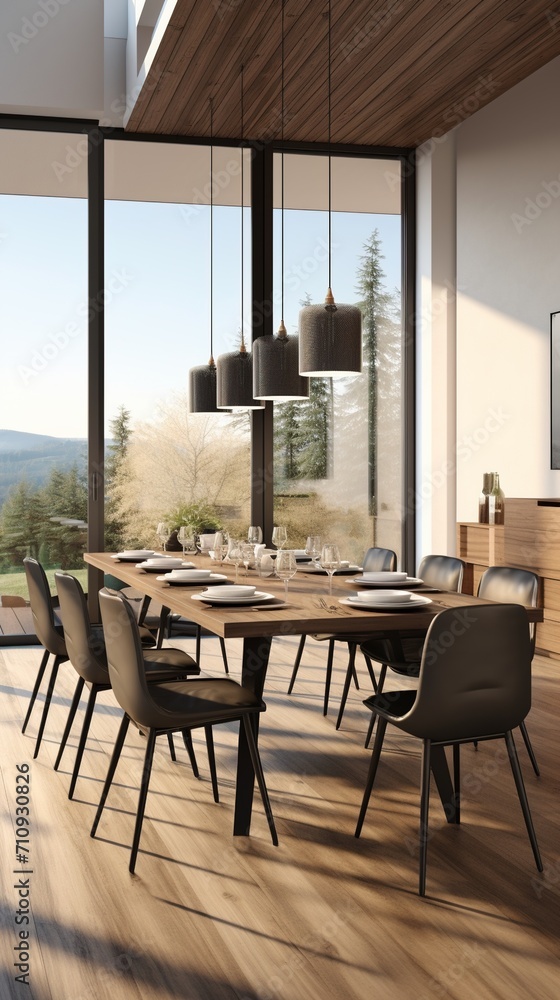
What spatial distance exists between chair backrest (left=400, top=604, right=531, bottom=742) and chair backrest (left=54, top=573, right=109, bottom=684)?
120cm

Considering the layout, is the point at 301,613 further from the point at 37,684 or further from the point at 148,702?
the point at 37,684

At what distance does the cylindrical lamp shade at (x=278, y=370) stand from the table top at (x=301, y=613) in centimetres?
80

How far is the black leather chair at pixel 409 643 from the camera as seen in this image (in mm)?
3652

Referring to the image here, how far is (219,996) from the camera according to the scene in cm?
212

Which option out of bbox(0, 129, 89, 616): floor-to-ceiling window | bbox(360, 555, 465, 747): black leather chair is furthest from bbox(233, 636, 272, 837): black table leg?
bbox(0, 129, 89, 616): floor-to-ceiling window

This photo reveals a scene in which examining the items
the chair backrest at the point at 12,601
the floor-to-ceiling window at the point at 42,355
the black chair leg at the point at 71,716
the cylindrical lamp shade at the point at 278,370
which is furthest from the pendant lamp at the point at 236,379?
the chair backrest at the point at 12,601

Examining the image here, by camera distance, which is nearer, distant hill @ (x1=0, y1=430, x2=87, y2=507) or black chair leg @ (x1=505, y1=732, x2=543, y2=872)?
black chair leg @ (x1=505, y1=732, x2=543, y2=872)

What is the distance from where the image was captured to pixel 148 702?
2.74 m

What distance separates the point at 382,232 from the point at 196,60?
6.87ft

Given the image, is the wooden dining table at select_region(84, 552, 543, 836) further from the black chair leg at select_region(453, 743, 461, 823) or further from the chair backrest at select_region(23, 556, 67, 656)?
the chair backrest at select_region(23, 556, 67, 656)

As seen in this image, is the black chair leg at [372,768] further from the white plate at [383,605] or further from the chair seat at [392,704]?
the white plate at [383,605]

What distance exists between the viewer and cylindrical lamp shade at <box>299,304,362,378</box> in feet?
11.3

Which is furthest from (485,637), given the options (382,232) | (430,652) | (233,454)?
(382,232)

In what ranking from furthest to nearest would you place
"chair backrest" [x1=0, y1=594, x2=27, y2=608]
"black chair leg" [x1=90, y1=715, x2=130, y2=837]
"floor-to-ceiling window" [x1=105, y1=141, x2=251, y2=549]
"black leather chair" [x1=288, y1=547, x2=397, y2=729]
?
1. "floor-to-ceiling window" [x1=105, y1=141, x2=251, y2=549]
2. "chair backrest" [x1=0, y1=594, x2=27, y2=608]
3. "black leather chair" [x1=288, y1=547, x2=397, y2=729]
4. "black chair leg" [x1=90, y1=715, x2=130, y2=837]
